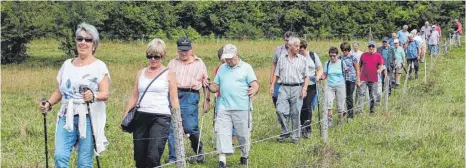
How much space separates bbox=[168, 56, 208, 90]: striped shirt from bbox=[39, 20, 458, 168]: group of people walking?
1cm

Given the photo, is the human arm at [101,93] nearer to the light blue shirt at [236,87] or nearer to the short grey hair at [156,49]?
the short grey hair at [156,49]

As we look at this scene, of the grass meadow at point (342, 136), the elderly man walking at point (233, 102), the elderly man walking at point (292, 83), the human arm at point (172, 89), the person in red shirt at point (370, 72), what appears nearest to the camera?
the human arm at point (172, 89)

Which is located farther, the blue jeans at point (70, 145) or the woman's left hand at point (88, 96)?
the blue jeans at point (70, 145)

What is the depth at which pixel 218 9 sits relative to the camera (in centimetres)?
4434

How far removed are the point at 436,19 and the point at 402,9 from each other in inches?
99.4

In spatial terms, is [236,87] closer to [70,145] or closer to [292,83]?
[292,83]

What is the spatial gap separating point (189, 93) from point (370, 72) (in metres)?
5.69

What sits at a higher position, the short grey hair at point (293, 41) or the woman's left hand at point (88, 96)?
the short grey hair at point (293, 41)

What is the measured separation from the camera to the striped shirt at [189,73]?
776 centimetres

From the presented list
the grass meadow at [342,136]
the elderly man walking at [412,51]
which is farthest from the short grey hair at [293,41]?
the elderly man walking at [412,51]

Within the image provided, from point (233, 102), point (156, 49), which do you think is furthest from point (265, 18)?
point (156, 49)

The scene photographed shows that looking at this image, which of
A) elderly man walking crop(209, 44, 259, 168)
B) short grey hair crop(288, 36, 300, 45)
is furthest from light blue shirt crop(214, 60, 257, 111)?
short grey hair crop(288, 36, 300, 45)

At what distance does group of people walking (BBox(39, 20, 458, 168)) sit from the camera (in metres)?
5.43

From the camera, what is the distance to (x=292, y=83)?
915 centimetres
